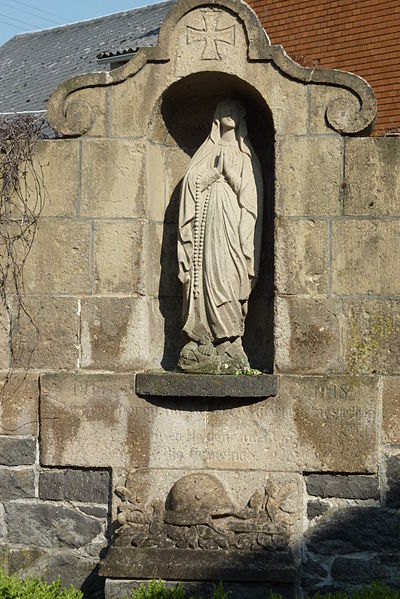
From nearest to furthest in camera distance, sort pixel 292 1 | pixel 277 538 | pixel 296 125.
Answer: pixel 277 538
pixel 296 125
pixel 292 1

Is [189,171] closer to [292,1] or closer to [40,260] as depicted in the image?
[40,260]

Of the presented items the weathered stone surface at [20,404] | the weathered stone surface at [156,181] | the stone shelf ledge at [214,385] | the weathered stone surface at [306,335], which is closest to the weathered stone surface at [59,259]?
the weathered stone surface at [156,181]

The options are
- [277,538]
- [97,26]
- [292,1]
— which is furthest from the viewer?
[97,26]

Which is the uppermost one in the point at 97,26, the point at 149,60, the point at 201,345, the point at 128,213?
the point at 97,26

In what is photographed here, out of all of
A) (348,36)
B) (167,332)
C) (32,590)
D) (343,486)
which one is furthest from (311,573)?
(348,36)

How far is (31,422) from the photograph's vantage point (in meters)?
6.29

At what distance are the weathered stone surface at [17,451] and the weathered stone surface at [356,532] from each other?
1824 millimetres

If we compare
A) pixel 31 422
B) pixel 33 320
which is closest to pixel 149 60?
pixel 33 320

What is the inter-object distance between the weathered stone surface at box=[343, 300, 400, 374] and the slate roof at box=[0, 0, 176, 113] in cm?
1160

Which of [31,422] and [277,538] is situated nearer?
[277,538]

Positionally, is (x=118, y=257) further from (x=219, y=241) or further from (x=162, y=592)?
(x=162, y=592)

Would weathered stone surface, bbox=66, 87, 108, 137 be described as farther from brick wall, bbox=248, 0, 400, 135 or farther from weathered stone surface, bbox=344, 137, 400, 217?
brick wall, bbox=248, 0, 400, 135

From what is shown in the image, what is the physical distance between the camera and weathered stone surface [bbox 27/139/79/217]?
20.5 feet

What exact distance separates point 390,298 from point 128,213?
170cm
